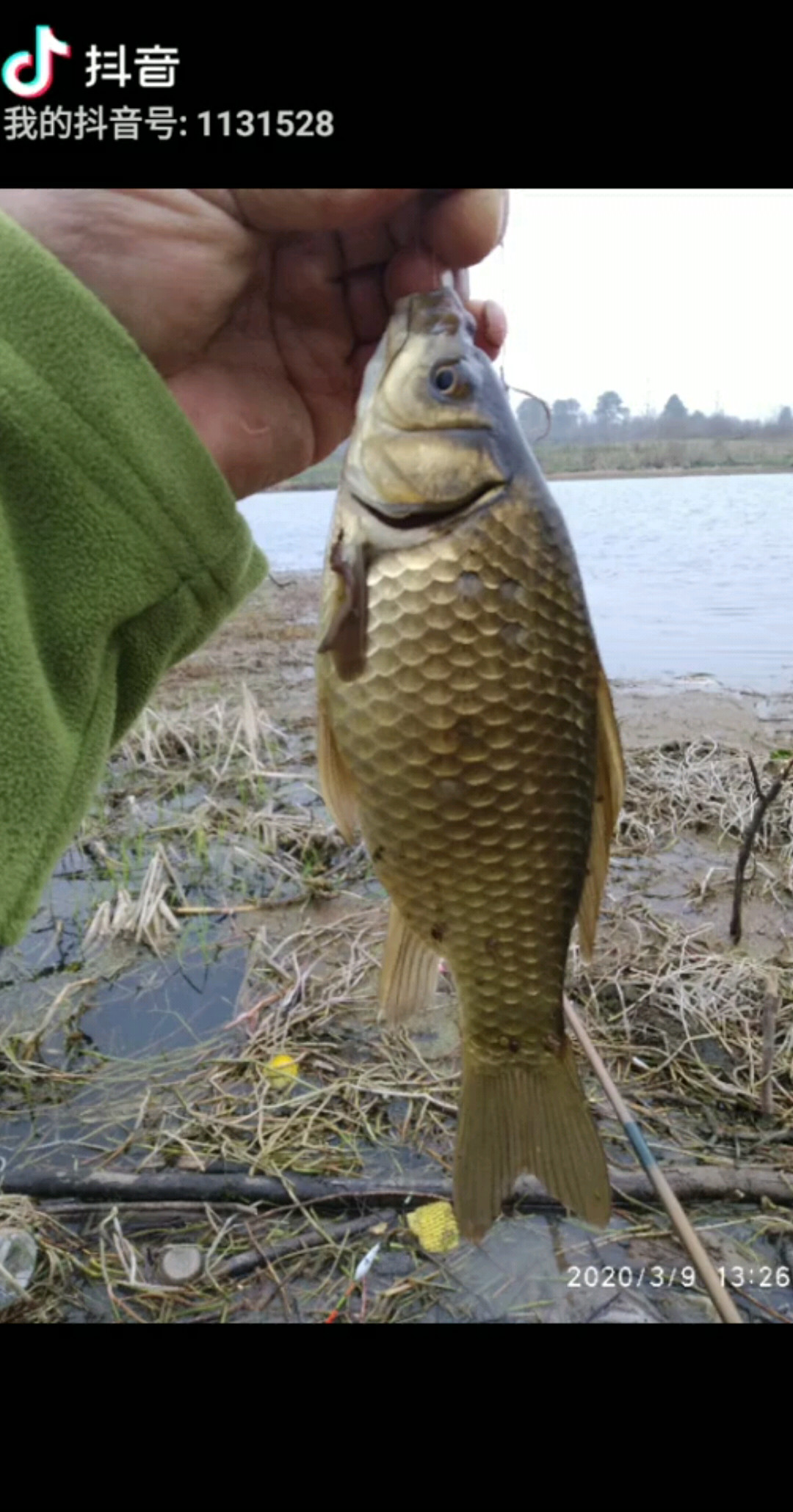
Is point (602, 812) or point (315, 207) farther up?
point (315, 207)

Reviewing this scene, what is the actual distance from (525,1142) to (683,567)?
40.6 feet

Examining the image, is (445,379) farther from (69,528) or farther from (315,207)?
(69,528)

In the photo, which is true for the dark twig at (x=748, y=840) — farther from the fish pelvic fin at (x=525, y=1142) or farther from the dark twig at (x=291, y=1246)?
the fish pelvic fin at (x=525, y=1142)

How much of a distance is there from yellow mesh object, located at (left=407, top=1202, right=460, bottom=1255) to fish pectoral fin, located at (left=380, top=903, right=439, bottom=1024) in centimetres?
115

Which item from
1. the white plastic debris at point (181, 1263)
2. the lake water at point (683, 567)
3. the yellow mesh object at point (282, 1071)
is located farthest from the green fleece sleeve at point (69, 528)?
the lake water at point (683, 567)

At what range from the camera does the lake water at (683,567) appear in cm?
831

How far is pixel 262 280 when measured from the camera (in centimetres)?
169

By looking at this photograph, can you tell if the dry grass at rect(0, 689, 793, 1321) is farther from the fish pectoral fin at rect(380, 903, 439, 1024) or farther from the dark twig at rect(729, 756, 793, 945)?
the fish pectoral fin at rect(380, 903, 439, 1024)

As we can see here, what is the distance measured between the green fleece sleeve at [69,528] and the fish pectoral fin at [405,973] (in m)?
0.43

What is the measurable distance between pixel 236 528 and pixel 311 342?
560mm

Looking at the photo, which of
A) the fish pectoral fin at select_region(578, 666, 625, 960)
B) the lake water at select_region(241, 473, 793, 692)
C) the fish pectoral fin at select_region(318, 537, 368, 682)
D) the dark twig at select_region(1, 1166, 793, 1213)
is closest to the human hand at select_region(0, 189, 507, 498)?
the fish pectoral fin at select_region(318, 537, 368, 682)

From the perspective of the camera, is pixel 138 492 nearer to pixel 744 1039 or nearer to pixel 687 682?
pixel 744 1039

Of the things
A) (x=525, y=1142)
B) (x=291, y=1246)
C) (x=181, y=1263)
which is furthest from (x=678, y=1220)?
(x=181, y=1263)

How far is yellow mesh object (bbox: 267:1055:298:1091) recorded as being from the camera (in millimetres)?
2725
